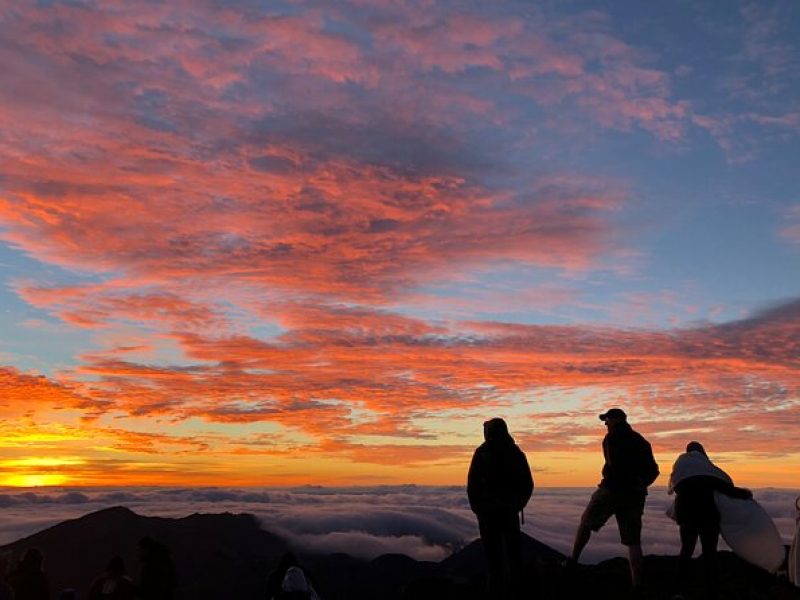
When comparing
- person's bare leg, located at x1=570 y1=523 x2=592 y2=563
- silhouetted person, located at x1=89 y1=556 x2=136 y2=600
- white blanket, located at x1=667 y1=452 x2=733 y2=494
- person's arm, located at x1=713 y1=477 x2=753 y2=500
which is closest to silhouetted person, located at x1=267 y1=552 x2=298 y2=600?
silhouetted person, located at x1=89 y1=556 x2=136 y2=600

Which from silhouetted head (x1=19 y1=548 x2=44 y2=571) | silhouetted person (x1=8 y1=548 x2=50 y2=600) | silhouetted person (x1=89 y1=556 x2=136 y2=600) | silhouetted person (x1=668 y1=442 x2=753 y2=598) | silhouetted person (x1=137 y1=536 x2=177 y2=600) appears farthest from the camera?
silhouetted head (x1=19 y1=548 x2=44 y2=571)

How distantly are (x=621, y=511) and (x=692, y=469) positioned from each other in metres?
1.47

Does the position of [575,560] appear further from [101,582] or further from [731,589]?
[101,582]

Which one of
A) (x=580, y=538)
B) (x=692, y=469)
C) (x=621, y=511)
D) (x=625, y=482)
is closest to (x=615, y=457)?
(x=625, y=482)

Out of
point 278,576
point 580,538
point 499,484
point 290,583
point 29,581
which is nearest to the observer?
point 290,583

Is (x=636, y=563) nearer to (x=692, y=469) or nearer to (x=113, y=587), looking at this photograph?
(x=692, y=469)

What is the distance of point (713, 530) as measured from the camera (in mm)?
13484

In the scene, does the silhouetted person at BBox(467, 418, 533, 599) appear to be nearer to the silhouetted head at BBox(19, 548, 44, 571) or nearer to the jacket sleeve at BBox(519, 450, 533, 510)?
the jacket sleeve at BBox(519, 450, 533, 510)

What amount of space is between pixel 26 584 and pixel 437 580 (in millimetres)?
7343

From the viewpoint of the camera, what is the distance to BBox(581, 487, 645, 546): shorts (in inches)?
516

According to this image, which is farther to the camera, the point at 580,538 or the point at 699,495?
the point at 580,538

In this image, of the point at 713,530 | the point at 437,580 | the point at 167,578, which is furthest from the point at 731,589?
the point at 167,578

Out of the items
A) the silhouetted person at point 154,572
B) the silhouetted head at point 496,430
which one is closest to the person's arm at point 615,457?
the silhouetted head at point 496,430

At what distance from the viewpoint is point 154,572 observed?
519 inches
